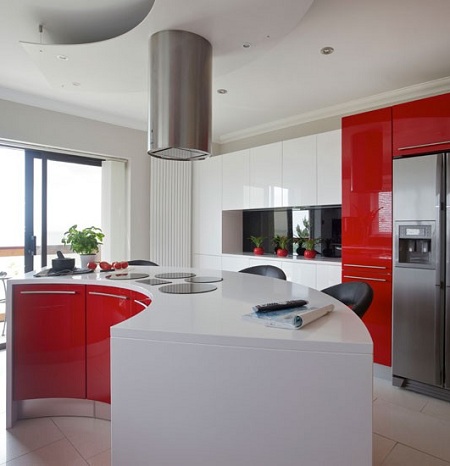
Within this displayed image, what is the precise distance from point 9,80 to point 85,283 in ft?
7.61

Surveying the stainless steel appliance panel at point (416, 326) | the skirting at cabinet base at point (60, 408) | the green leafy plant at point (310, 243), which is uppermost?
the green leafy plant at point (310, 243)

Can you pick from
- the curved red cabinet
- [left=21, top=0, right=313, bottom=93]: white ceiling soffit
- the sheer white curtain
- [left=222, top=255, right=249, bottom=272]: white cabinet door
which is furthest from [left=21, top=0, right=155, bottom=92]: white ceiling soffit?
[left=222, top=255, right=249, bottom=272]: white cabinet door

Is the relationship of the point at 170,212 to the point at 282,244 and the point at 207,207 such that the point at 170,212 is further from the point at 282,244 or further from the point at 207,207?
the point at 282,244

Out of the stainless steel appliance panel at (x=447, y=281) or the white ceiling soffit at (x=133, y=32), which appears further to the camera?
the stainless steel appliance panel at (x=447, y=281)

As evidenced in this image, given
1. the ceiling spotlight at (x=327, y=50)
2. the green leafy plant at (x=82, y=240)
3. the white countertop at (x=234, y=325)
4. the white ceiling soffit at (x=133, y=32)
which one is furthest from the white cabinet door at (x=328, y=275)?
the green leafy plant at (x=82, y=240)

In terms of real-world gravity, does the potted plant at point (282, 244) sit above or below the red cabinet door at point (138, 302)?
above

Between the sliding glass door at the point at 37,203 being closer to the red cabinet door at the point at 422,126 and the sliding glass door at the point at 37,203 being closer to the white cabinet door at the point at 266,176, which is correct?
the white cabinet door at the point at 266,176

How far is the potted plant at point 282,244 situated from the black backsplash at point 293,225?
0.21ft

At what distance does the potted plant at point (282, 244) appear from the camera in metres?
3.95

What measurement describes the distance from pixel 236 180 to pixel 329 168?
1.31 meters

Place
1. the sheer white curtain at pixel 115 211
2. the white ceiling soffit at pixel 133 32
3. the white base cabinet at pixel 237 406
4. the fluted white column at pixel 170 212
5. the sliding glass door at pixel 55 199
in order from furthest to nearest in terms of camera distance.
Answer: the fluted white column at pixel 170 212, the sheer white curtain at pixel 115 211, the sliding glass door at pixel 55 199, the white ceiling soffit at pixel 133 32, the white base cabinet at pixel 237 406

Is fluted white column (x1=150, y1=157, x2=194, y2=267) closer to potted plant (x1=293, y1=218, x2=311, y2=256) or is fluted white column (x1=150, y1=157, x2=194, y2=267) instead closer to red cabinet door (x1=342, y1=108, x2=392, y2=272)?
potted plant (x1=293, y1=218, x2=311, y2=256)

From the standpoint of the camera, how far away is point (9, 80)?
3.15m

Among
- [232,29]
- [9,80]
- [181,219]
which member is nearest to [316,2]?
[232,29]
